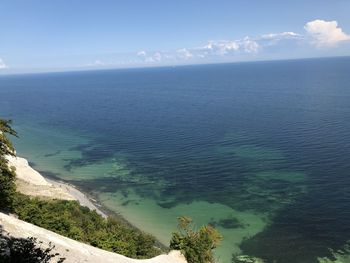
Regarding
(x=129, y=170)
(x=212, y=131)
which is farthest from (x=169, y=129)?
(x=129, y=170)

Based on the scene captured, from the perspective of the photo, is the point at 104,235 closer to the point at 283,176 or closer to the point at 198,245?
the point at 198,245

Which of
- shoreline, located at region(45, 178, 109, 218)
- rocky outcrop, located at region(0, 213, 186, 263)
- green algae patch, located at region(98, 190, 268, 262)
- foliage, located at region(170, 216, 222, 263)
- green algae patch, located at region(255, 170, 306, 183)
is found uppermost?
rocky outcrop, located at region(0, 213, 186, 263)

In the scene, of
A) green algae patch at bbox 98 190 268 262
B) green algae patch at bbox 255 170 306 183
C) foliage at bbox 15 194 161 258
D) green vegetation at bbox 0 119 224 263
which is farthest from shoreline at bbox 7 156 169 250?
green algae patch at bbox 255 170 306 183

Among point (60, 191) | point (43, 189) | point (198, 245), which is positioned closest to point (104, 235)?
point (198, 245)

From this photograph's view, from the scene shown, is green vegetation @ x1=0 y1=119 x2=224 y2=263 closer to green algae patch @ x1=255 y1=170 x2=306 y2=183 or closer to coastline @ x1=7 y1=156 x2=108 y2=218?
coastline @ x1=7 y1=156 x2=108 y2=218

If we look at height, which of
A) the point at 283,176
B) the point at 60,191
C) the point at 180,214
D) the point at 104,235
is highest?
the point at 104,235

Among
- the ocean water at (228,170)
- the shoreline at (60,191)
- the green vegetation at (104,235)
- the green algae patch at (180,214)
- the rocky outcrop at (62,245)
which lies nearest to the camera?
the rocky outcrop at (62,245)

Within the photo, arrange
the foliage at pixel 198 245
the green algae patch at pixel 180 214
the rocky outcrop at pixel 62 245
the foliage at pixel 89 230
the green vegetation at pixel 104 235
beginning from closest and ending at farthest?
1. the rocky outcrop at pixel 62 245
2. the foliage at pixel 198 245
3. the green vegetation at pixel 104 235
4. the foliage at pixel 89 230
5. the green algae patch at pixel 180 214

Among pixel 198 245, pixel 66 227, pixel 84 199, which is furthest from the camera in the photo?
pixel 84 199

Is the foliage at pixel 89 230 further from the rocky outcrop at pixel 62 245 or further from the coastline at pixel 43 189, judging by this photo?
the coastline at pixel 43 189

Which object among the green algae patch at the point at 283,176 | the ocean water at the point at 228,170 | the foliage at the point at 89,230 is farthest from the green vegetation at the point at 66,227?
the green algae patch at the point at 283,176
